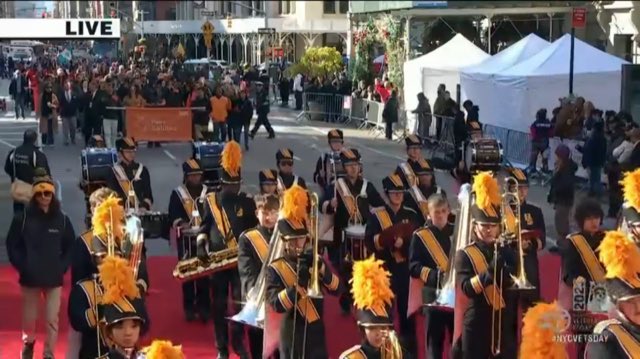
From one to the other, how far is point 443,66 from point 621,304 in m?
22.4

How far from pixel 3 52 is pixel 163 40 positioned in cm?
325

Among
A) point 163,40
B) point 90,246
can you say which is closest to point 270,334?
point 90,246

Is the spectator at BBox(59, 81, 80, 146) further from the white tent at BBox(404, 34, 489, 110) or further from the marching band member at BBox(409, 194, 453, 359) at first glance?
the marching band member at BBox(409, 194, 453, 359)

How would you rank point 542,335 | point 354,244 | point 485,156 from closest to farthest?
1. point 542,335
2. point 354,244
3. point 485,156

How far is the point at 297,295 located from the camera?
7.20 meters

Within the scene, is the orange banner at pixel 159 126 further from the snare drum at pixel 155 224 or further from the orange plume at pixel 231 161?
the orange plume at pixel 231 161

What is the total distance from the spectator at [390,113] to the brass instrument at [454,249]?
19276 millimetres

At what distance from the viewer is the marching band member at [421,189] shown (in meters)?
10.4

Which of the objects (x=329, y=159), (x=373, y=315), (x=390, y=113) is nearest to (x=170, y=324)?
(x=329, y=159)

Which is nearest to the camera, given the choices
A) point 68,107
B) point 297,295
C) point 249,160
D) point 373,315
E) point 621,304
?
point 621,304

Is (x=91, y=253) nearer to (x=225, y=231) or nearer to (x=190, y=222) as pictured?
(x=225, y=231)

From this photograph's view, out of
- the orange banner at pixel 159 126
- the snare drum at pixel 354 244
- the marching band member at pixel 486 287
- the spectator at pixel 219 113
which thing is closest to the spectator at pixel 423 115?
the spectator at pixel 219 113

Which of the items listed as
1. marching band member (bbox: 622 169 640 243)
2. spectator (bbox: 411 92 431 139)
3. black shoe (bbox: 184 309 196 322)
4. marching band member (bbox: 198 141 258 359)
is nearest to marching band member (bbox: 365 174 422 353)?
marching band member (bbox: 198 141 258 359)

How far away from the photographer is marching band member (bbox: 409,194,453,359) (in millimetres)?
8281
